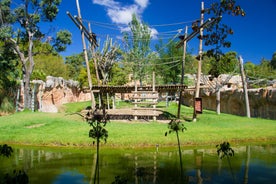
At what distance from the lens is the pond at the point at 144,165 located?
236 inches

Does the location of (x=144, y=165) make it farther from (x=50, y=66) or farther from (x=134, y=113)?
(x=50, y=66)

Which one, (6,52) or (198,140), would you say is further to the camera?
(6,52)

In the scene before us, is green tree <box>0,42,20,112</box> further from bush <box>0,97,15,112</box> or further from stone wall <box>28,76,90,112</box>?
stone wall <box>28,76,90,112</box>

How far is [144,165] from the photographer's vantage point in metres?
7.13

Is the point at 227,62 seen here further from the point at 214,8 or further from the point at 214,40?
the point at 214,8

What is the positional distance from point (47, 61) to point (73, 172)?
34184 mm

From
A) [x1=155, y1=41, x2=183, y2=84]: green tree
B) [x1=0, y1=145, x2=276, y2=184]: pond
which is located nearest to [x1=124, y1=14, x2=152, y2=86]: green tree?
[x1=155, y1=41, x2=183, y2=84]: green tree

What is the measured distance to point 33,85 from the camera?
2548 centimetres

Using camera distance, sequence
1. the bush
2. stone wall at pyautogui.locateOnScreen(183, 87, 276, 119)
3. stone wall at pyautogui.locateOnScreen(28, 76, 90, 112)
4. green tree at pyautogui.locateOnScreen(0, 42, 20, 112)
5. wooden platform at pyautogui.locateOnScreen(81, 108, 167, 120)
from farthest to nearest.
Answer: stone wall at pyautogui.locateOnScreen(28, 76, 90, 112) → the bush → green tree at pyautogui.locateOnScreen(0, 42, 20, 112) → stone wall at pyautogui.locateOnScreen(183, 87, 276, 119) → wooden platform at pyautogui.locateOnScreen(81, 108, 167, 120)

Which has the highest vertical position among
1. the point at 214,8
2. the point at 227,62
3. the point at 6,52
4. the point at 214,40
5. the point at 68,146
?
the point at 6,52

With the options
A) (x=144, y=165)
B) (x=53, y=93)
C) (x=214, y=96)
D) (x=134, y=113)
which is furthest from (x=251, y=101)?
(x=53, y=93)

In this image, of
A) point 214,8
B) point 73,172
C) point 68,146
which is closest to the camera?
point 214,8

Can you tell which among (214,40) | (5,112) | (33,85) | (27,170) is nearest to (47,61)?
(33,85)

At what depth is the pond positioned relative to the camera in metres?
5.98
